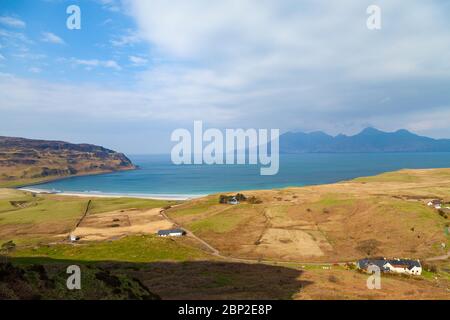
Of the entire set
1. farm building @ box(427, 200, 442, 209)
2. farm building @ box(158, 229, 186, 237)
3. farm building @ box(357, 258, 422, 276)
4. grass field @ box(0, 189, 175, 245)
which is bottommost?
grass field @ box(0, 189, 175, 245)

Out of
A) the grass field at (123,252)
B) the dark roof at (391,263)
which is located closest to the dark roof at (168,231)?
the grass field at (123,252)

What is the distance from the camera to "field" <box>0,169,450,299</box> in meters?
41.5

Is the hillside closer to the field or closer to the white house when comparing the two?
the field

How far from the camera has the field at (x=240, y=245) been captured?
4153 cm

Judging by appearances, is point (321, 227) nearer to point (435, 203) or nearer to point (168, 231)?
point (168, 231)

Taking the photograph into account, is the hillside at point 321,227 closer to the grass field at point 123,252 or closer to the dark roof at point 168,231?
the dark roof at point 168,231

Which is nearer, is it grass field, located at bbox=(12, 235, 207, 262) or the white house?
grass field, located at bbox=(12, 235, 207, 262)

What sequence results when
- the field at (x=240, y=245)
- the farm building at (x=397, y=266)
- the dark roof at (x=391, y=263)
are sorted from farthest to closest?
1. the dark roof at (x=391, y=263)
2. the farm building at (x=397, y=266)
3. the field at (x=240, y=245)

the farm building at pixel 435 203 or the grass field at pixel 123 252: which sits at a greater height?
the farm building at pixel 435 203

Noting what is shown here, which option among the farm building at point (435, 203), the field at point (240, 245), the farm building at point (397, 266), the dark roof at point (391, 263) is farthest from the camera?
the farm building at point (435, 203)

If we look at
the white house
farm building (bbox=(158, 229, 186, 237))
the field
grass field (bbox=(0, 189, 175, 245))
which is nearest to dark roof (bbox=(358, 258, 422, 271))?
the field
